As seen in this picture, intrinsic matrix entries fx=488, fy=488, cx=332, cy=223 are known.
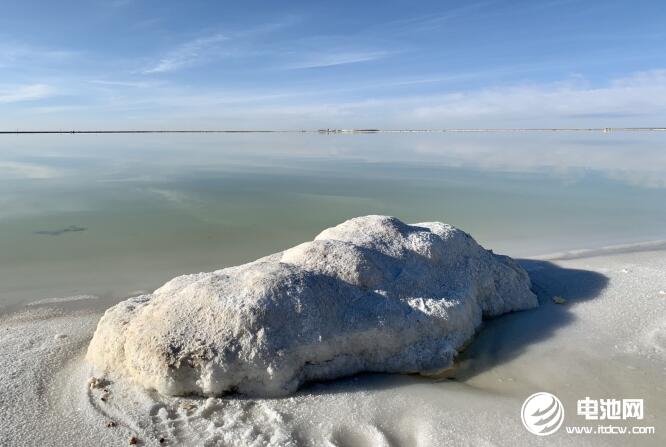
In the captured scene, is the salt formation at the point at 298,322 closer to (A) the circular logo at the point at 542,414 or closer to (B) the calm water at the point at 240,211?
(A) the circular logo at the point at 542,414

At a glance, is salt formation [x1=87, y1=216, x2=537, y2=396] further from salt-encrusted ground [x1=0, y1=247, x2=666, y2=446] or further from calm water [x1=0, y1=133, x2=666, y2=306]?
calm water [x1=0, y1=133, x2=666, y2=306]

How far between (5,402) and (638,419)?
19.8 feet

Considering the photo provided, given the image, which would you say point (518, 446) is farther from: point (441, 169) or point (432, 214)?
point (441, 169)

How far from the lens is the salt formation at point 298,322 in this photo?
16.0 ft

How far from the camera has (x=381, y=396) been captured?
4.93 meters

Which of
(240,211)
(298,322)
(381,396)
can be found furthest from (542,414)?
(240,211)

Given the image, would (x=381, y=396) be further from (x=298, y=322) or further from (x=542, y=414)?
(x=542, y=414)

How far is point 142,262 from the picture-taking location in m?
9.71

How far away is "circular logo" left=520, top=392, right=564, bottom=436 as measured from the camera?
4488 mm

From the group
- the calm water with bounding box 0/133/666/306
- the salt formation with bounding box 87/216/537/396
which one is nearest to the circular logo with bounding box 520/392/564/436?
the salt formation with bounding box 87/216/537/396

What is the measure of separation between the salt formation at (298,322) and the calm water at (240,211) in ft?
11.5

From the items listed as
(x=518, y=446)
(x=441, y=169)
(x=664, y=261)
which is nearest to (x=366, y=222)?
(x=518, y=446)

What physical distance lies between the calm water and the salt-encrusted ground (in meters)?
2.79

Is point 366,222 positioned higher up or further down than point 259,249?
higher up
